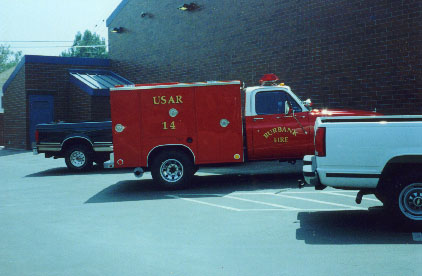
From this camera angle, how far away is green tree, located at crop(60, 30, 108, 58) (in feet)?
311

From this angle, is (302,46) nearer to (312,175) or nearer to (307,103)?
(307,103)

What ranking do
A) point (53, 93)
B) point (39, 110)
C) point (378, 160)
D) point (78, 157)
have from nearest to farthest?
point (378, 160) < point (78, 157) < point (39, 110) < point (53, 93)

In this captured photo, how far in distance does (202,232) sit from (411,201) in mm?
3086

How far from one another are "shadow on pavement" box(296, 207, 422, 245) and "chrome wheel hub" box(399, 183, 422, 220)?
0.66 feet

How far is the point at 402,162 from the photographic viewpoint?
7000mm

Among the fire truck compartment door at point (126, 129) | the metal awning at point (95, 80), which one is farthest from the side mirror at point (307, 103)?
the metal awning at point (95, 80)

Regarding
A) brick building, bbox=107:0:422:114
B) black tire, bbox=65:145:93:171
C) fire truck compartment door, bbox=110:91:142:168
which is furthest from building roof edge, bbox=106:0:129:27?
fire truck compartment door, bbox=110:91:142:168

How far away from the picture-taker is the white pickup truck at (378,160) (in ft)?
22.8

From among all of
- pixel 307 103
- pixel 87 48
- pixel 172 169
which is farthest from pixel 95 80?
pixel 87 48

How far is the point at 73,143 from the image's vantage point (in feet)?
53.5

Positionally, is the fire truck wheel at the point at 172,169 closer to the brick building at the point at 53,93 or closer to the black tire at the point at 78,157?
the black tire at the point at 78,157

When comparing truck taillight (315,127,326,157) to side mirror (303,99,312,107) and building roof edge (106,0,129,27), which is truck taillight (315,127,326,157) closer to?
side mirror (303,99,312,107)

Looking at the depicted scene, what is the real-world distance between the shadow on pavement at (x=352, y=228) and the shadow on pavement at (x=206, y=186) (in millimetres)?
3033

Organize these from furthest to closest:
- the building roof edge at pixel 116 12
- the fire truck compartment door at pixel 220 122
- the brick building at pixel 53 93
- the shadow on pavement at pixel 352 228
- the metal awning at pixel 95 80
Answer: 1. the building roof edge at pixel 116 12
2. the brick building at pixel 53 93
3. the metal awning at pixel 95 80
4. the fire truck compartment door at pixel 220 122
5. the shadow on pavement at pixel 352 228
